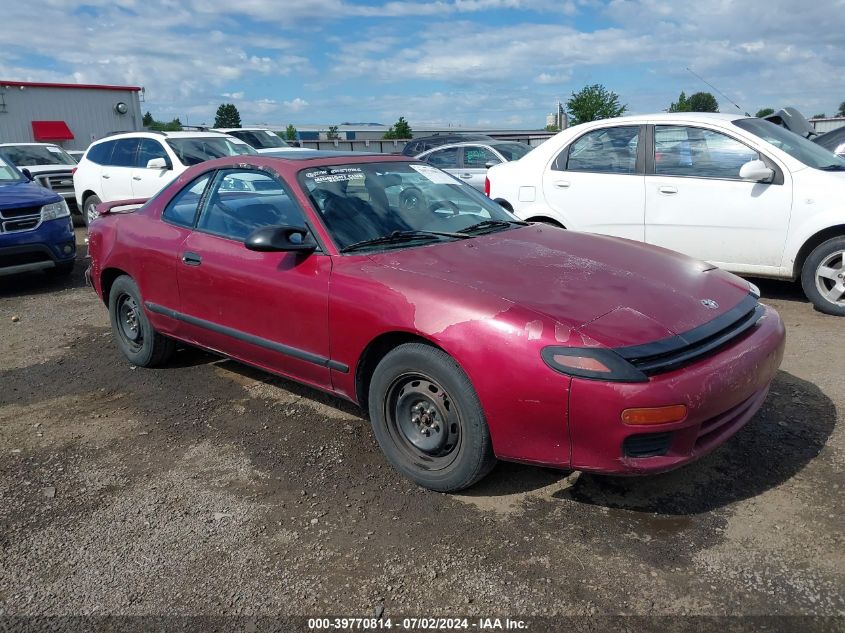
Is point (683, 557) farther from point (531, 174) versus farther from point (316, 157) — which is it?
point (531, 174)

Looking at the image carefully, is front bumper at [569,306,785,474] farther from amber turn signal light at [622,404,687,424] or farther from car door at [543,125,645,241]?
car door at [543,125,645,241]

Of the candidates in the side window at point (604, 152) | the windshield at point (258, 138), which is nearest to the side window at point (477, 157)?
the windshield at point (258, 138)

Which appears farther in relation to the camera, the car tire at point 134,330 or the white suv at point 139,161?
the white suv at point 139,161

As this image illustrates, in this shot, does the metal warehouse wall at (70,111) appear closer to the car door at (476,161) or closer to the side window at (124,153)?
the side window at (124,153)

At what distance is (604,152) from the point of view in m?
6.66

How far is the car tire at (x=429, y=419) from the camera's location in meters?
2.98

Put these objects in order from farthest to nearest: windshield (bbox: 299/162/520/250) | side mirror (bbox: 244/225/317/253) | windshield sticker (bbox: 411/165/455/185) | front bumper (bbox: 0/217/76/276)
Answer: front bumper (bbox: 0/217/76/276) → windshield sticker (bbox: 411/165/455/185) → windshield (bbox: 299/162/520/250) → side mirror (bbox: 244/225/317/253)

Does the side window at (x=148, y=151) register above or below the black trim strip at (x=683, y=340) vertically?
above

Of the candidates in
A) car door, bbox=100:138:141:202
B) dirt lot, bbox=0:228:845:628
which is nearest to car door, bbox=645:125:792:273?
dirt lot, bbox=0:228:845:628

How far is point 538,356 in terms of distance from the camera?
2.75 m

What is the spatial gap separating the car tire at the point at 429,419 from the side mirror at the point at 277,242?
784mm

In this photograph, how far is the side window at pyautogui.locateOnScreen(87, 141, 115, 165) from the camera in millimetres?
11477

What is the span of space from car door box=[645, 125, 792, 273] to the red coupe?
244 cm

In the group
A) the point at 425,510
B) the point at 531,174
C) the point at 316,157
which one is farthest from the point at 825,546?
the point at 531,174
